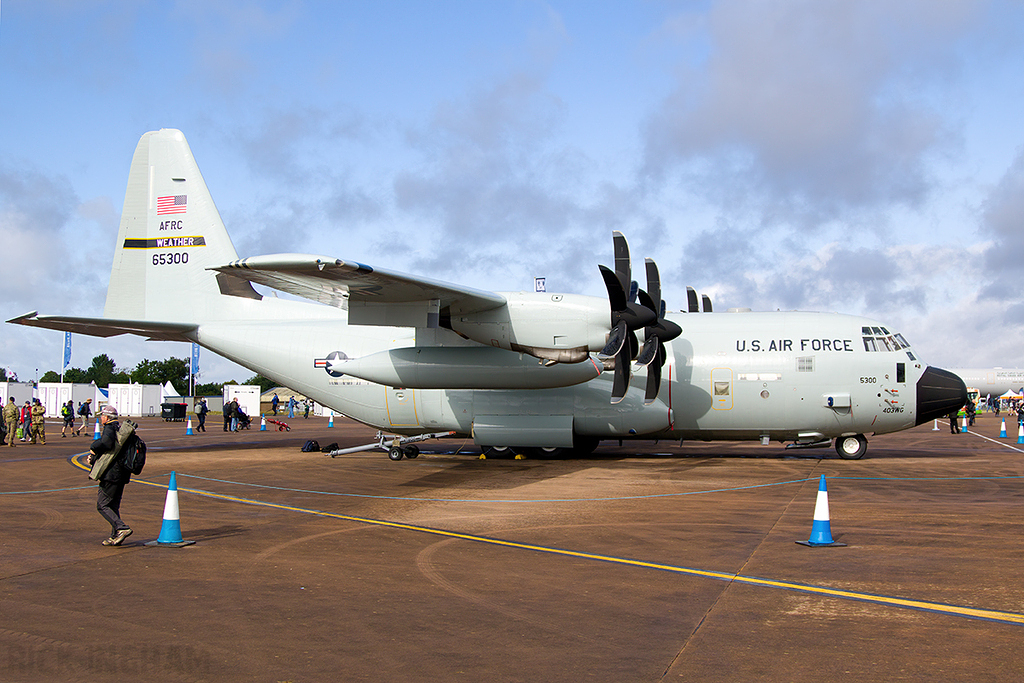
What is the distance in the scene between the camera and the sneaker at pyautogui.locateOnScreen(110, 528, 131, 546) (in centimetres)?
931

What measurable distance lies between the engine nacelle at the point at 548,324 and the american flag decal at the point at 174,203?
1139 centimetres

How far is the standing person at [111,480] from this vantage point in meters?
9.12

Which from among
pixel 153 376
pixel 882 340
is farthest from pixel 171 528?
pixel 153 376

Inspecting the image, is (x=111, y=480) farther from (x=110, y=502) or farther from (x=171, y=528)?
(x=171, y=528)

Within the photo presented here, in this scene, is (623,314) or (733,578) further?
(623,314)

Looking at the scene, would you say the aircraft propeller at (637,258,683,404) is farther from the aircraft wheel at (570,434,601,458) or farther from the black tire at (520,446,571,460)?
the black tire at (520,446,571,460)

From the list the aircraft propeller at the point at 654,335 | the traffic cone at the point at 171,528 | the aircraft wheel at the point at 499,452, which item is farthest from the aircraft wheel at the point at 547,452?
the traffic cone at the point at 171,528

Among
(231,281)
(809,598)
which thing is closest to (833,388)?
(809,598)

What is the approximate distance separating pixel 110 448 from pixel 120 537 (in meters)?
1.17

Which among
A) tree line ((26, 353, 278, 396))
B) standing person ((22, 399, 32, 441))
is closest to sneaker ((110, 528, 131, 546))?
standing person ((22, 399, 32, 441))

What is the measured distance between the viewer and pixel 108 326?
20141 mm

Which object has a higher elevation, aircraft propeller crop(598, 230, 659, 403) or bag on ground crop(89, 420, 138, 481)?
aircraft propeller crop(598, 230, 659, 403)

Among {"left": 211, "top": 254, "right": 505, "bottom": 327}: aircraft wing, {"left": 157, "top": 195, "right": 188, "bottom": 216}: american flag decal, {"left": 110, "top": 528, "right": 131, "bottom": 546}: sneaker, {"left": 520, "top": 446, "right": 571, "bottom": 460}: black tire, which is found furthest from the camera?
{"left": 157, "top": 195, "right": 188, "bottom": 216}: american flag decal

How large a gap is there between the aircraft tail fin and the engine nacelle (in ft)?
30.9
